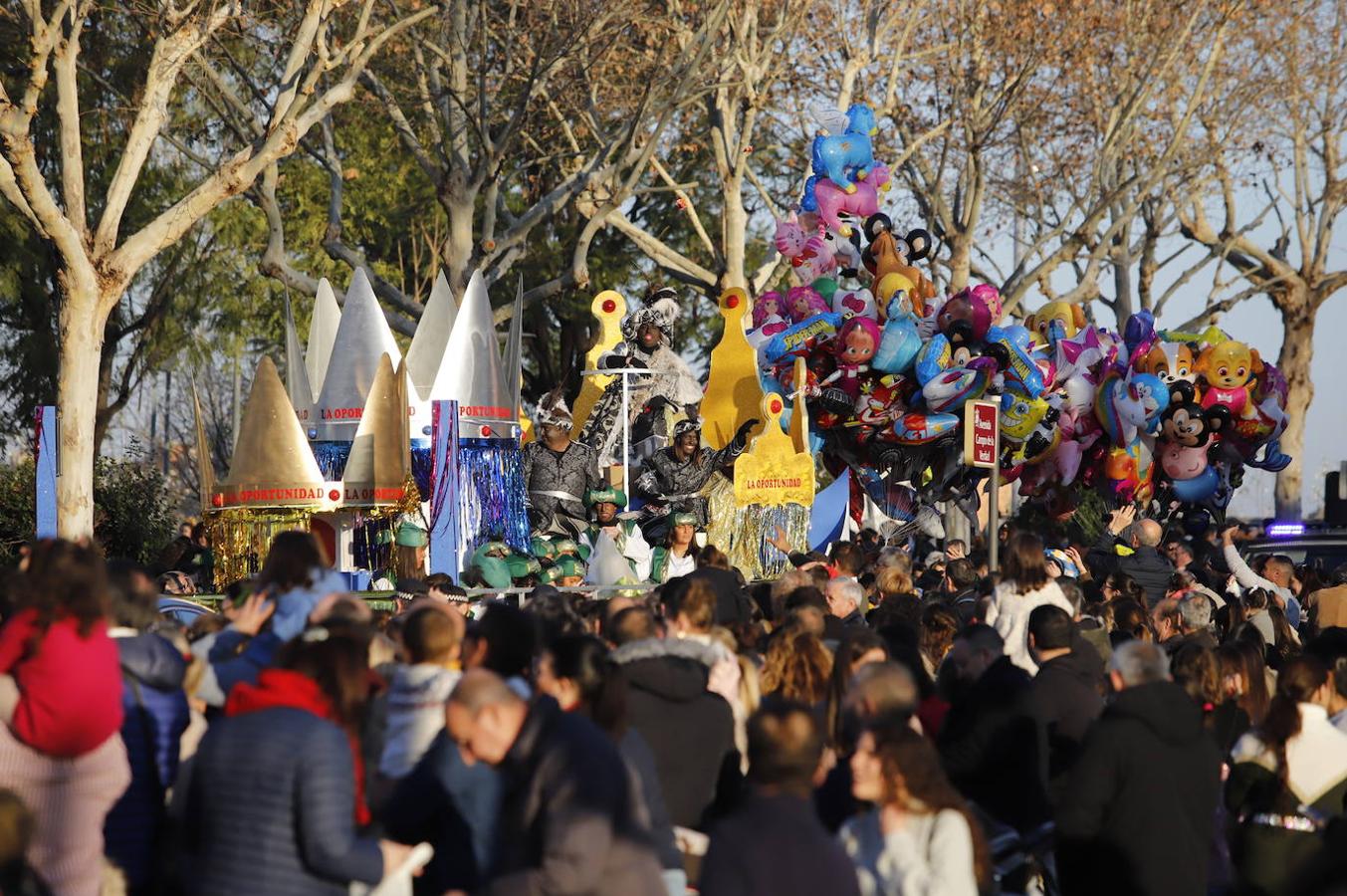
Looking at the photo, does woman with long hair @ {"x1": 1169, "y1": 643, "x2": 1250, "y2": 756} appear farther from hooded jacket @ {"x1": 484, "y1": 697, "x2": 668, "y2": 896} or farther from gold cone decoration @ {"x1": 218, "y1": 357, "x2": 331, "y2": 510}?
gold cone decoration @ {"x1": 218, "y1": 357, "x2": 331, "y2": 510}

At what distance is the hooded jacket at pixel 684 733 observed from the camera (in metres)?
6.60

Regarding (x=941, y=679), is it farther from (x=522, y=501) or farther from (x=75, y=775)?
(x=522, y=501)

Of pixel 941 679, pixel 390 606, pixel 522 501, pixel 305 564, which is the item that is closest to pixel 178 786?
pixel 305 564

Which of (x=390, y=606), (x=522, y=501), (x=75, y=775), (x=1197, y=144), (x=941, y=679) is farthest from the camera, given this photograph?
(x=1197, y=144)

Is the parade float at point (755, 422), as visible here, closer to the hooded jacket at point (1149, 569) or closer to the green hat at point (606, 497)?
the green hat at point (606, 497)

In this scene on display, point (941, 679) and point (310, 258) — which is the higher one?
point (310, 258)

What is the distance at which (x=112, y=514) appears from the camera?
21.7 metres

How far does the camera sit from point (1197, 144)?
104 ft

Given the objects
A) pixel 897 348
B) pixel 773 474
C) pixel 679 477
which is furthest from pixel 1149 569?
pixel 897 348

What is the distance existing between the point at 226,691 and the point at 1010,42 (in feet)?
73.5

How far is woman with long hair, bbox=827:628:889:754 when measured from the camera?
671 cm

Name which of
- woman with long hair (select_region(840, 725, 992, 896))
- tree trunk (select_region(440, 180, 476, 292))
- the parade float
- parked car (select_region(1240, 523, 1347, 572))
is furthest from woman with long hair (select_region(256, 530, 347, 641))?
tree trunk (select_region(440, 180, 476, 292))

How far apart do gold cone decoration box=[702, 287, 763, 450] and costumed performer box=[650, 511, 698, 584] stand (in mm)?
3107

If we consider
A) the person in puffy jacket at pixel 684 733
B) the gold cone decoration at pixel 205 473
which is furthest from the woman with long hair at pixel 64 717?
the gold cone decoration at pixel 205 473
